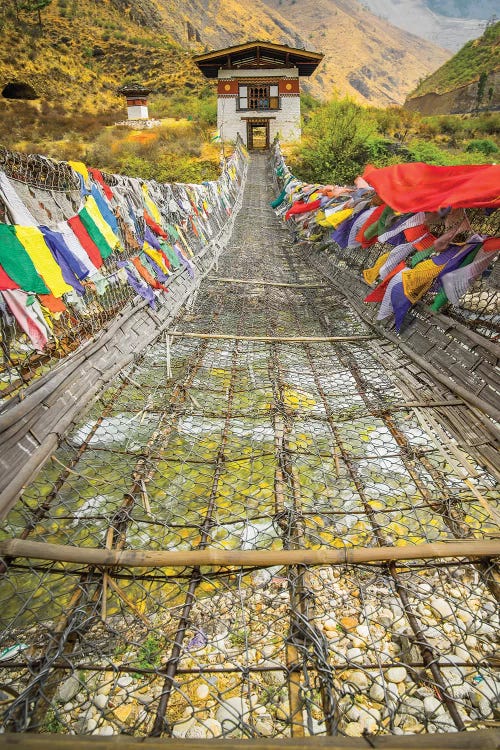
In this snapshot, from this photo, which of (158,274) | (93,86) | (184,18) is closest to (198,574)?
(158,274)

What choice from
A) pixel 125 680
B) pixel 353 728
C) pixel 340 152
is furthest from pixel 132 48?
pixel 353 728

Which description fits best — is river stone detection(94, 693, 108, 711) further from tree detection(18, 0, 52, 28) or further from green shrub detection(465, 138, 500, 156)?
tree detection(18, 0, 52, 28)

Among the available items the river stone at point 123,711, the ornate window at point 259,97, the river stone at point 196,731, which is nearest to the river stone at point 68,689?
the river stone at point 123,711

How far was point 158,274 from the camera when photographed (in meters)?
4.18

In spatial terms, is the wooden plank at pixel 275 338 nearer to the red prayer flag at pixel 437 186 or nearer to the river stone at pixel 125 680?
the red prayer flag at pixel 437 186

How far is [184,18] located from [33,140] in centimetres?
4882

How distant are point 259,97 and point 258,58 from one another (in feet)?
4.92

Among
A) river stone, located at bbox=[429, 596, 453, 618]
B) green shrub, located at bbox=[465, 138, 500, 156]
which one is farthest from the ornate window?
river stone, located at bbox=[429, 596, 453, 618]

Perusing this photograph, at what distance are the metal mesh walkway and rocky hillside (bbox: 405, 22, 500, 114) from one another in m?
35.9

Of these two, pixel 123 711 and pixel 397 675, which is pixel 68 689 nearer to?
pixel 123 711

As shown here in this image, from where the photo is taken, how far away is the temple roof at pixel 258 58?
18078mm

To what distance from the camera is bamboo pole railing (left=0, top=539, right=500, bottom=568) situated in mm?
1481

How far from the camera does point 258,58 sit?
738 inches

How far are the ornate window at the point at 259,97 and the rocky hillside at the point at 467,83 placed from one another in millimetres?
19143
